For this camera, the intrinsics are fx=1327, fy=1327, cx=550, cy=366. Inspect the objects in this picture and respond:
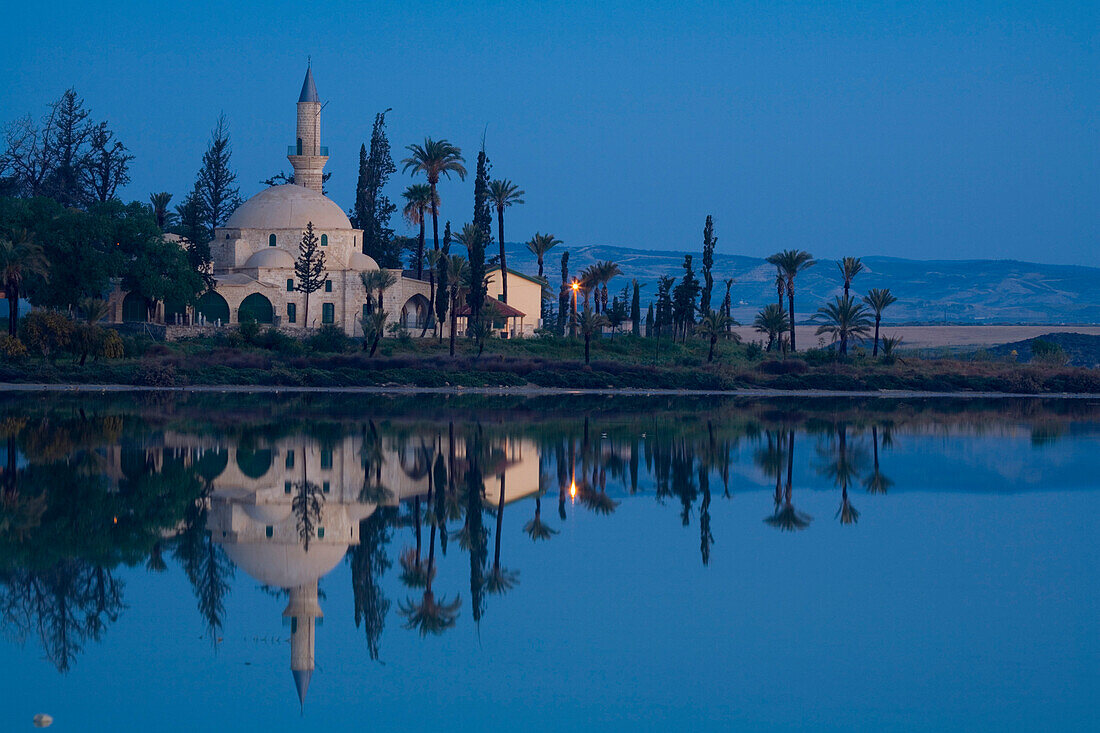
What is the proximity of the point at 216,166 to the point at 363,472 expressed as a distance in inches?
2287

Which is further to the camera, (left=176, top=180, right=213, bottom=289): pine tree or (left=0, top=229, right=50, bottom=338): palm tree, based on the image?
(left=176, top=180, right=213, bottom=289): pine tree

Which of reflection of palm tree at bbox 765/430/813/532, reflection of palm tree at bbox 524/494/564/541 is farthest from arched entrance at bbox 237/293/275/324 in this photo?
reflection of palm tree at bbox 524/494/564/541

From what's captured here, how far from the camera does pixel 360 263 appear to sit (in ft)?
204

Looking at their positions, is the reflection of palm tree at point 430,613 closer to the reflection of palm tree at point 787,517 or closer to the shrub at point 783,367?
the reflection of palm tree at point 787,517

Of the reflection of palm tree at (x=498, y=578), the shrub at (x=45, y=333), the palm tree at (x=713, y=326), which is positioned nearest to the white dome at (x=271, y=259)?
the shrub at (x=45, y=333)

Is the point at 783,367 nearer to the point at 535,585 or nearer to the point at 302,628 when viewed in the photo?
the point at 535,585

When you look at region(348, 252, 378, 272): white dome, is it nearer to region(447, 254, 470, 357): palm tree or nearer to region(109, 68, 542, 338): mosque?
region(109, 68, 542, 338): mosque

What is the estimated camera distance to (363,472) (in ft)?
69.2

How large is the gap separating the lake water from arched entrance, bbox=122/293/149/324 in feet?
103

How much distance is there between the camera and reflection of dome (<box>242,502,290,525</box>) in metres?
16.7

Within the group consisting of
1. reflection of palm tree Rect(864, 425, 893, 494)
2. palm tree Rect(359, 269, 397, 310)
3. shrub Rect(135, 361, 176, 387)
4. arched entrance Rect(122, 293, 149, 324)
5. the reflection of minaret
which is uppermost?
palm tree Rect(359, 269, 397, 310)

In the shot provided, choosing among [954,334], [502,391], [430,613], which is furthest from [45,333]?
[954,334]

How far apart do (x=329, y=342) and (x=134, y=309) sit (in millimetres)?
11195

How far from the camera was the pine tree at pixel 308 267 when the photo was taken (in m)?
57.9
